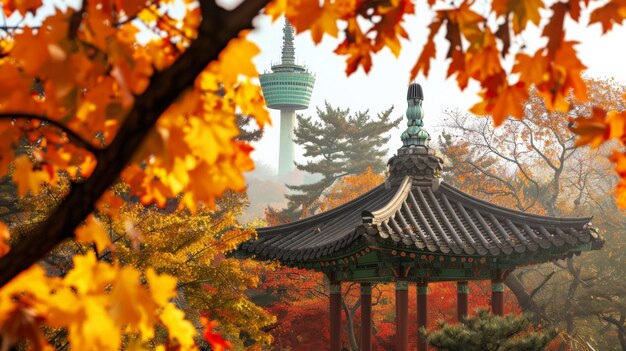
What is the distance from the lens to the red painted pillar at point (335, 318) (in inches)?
375

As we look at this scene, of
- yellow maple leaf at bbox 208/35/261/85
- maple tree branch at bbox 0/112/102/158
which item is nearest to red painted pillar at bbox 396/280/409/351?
yellow maple leaf at bbox 208/35/261/85

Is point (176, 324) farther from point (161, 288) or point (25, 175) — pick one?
point (25, 175)

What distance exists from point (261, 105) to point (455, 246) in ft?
21.1

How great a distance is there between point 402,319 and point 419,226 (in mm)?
1138

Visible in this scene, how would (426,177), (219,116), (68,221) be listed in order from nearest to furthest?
(68,221) → (219,116) → (426,177)

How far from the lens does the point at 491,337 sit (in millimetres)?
→ 6695

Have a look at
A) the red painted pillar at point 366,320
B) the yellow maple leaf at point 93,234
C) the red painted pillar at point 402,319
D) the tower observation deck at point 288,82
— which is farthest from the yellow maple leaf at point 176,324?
the tower observation deck at point 288,82

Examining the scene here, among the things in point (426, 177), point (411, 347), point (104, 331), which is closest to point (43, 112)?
point (104, 331)

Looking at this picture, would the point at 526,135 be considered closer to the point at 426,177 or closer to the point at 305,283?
the point at 305,283

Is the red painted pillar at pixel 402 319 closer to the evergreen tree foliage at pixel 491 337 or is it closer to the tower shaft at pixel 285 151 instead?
the evergreen tree foliage at pixel 491 337

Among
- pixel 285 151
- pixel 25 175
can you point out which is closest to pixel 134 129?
pixel 25 175

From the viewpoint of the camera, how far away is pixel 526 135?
1950cm

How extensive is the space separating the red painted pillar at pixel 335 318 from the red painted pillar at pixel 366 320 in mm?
331

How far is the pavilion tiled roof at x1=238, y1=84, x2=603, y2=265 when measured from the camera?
7797 millimetres
